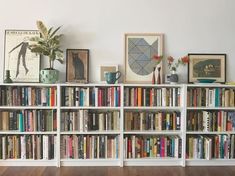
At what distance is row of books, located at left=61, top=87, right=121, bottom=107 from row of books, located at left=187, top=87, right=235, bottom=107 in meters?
0.91

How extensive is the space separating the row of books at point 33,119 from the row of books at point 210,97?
1.68 metres

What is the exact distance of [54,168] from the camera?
130 inches

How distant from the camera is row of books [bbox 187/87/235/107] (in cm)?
341

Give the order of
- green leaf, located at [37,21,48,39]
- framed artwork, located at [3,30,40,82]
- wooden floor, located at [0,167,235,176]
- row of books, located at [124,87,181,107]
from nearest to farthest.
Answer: wooden floor, located at [0,167,235,176] < green leaf, located at [37,21,48,39] < row of books, located at [124,87,181,107] < framed artwork, located at [3,30,40,82]

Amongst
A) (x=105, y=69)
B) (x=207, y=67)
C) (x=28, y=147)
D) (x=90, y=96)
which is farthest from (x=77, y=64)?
(x=207, y=67)

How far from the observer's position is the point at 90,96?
339 centimetres

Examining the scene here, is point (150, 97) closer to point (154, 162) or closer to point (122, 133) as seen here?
point (122, 133)

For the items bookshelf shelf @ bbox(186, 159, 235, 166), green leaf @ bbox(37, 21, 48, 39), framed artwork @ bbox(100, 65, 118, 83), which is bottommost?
bookshelf shelf @ bbox(186, 159, 235, 166)

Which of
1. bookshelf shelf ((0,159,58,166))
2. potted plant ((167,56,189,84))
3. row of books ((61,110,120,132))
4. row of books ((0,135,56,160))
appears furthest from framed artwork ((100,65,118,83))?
bookshelf shelf ((0,159,58,166))

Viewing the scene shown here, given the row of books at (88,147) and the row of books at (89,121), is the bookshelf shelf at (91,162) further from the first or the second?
the row of books at (89,121)

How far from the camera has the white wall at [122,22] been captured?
11.6 feet

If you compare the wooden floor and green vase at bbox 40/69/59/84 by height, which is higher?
green vase at bbox 40/69/59/84

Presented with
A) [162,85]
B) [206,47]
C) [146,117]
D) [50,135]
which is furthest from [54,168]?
[206,47]

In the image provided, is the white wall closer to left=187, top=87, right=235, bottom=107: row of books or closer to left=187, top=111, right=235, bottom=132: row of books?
left=187, top=87, right=235, bottom=107: row of books
